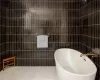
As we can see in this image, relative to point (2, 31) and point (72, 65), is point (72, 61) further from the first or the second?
point (2, 31)

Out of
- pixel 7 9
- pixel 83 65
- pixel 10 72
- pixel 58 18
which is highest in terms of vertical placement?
pixel 7 9

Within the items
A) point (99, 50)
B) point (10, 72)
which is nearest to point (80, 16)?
point (99, 50)

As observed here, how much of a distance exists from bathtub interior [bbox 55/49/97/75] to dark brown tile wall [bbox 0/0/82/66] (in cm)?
52

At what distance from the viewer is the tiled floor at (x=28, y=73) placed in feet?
9.29

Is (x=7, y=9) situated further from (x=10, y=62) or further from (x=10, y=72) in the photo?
(x=10, y=72)

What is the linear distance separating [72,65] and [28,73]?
4.19 feet

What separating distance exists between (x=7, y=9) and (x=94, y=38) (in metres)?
2.87

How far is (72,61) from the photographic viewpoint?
310 centimetres

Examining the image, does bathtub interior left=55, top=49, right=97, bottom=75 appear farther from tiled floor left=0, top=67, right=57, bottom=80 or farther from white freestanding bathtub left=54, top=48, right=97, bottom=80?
tiled floor left=0, top=67, right=57, bottom=80

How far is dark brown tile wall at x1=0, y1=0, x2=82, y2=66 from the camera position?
3.63m

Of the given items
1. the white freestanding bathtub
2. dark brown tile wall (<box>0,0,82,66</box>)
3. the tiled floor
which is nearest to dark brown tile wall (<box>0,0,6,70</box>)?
dark brown tile wall (<box>0,0,82,66</box>)

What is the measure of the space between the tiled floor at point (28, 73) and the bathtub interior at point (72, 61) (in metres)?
0.43

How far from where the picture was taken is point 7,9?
11.9 ft

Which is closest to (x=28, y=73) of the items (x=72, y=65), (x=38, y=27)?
(x=72, y=65)
